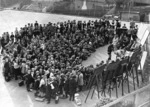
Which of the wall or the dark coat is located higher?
the wall

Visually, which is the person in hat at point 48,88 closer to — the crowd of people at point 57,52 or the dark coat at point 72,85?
the crowd of people at point 57,52

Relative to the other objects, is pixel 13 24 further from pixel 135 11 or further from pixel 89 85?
pixel 89 85

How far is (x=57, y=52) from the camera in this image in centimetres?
2025

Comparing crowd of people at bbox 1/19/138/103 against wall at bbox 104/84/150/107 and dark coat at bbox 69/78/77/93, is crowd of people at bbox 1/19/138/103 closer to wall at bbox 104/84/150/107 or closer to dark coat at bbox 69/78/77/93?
dark coat at bbox 69/78/77/93

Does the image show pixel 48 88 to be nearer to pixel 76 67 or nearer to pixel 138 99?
pixel 76 67

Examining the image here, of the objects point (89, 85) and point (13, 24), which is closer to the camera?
point (89, 85)

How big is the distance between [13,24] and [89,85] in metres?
19.8

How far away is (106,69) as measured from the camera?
15.3 metres

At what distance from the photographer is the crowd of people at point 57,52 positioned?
632 inches

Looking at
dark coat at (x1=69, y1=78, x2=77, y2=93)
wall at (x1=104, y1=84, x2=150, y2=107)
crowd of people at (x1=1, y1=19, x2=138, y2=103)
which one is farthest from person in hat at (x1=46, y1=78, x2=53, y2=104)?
wall at (x1=104, y1=84, x2=150, y2=107)

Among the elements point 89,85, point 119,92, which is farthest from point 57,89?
point 119,92

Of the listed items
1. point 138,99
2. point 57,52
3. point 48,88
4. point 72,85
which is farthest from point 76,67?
point 138,99

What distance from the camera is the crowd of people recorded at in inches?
632

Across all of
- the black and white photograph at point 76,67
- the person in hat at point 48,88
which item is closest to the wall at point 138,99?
the black and white photograph at point 76,67
